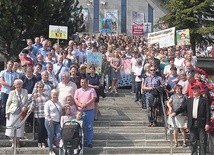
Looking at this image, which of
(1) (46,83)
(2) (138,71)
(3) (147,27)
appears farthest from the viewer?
(3) (147,27)

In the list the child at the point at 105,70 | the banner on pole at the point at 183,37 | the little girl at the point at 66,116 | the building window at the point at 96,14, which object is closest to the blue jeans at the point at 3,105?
the little girl at the point at 66,116

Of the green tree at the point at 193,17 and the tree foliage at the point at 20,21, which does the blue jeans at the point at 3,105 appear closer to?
the tree foliage at the point at 20,21

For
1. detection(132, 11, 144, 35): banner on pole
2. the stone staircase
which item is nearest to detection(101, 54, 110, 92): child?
the stone staircase

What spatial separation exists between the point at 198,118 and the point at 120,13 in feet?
155

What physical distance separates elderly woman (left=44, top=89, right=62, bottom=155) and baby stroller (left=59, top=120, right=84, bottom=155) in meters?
0.62

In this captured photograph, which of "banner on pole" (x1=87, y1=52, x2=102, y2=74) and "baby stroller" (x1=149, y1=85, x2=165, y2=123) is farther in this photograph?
"banner on pole" (x1=87, y1=52, x2=102, y2=74)

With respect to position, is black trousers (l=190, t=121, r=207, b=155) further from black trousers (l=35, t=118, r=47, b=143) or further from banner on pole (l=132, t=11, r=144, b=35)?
banner on pole (l=132, t=11, r=144, b=35)

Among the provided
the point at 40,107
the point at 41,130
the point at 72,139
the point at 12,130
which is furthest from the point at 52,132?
the point at 12,130

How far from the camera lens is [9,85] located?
13125 millimetres

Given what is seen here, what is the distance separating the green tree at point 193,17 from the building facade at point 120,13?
2477cm

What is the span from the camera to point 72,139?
36.4 feet

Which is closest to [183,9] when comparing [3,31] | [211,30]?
[211,30]

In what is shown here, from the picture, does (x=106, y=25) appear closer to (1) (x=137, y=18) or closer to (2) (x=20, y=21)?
(1) (x=137, y=18)

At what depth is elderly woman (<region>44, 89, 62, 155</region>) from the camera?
38.9 feet
